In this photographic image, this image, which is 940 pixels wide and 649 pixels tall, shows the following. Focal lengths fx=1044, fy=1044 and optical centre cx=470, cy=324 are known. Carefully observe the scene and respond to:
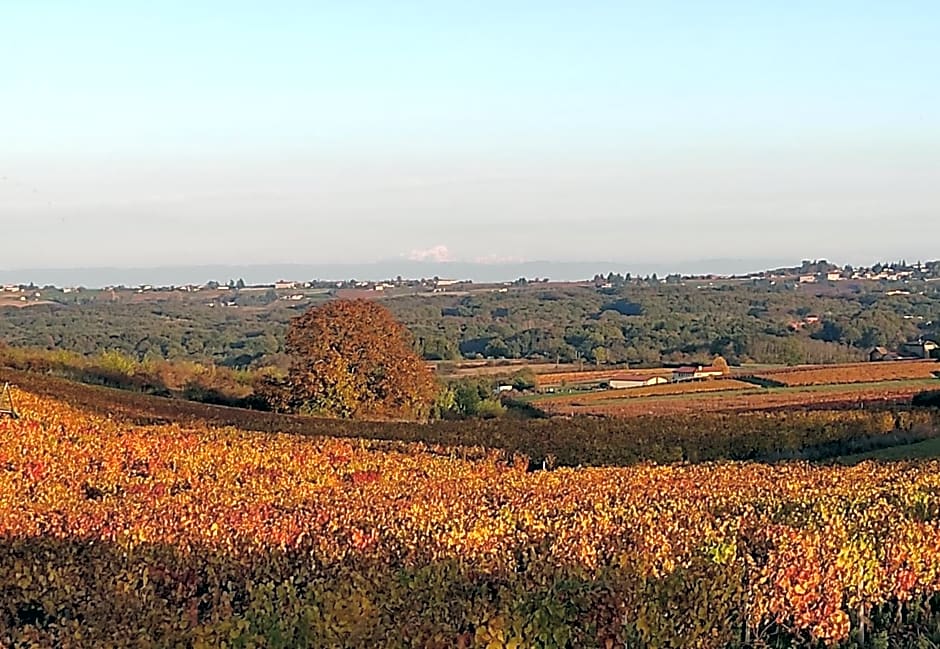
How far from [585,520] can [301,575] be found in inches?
159

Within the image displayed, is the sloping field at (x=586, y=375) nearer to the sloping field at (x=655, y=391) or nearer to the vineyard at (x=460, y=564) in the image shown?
the sloping field at (x=655, y=391)

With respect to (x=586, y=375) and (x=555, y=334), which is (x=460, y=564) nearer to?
(x=586, y=375)

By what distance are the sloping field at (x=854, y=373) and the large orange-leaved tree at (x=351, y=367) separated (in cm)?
4396

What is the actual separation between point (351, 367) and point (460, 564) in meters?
48.0

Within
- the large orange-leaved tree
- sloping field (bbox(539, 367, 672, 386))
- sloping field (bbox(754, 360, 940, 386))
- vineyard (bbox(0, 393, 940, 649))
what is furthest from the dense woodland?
vineyard (bbox(0, 393, 940, 649))

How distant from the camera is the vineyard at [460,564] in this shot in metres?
8.55

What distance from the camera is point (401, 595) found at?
9188 mm

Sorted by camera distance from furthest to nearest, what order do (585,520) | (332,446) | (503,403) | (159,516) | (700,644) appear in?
(503,403)
(332,446)
(159,516)
(585,520)
(700,644)

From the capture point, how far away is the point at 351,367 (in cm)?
5856

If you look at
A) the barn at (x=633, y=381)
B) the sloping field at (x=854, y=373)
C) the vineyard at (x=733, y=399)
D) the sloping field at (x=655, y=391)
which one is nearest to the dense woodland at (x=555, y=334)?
the barn at (x=633, y=381)

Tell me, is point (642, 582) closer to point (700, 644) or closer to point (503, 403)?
point (700, 644)

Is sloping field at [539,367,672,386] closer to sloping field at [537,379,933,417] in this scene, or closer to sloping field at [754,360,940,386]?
sloping field at [754,360,940,386]

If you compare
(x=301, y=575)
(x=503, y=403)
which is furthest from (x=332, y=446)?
(x=503, y=403)

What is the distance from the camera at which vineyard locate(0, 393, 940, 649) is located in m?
8.55
